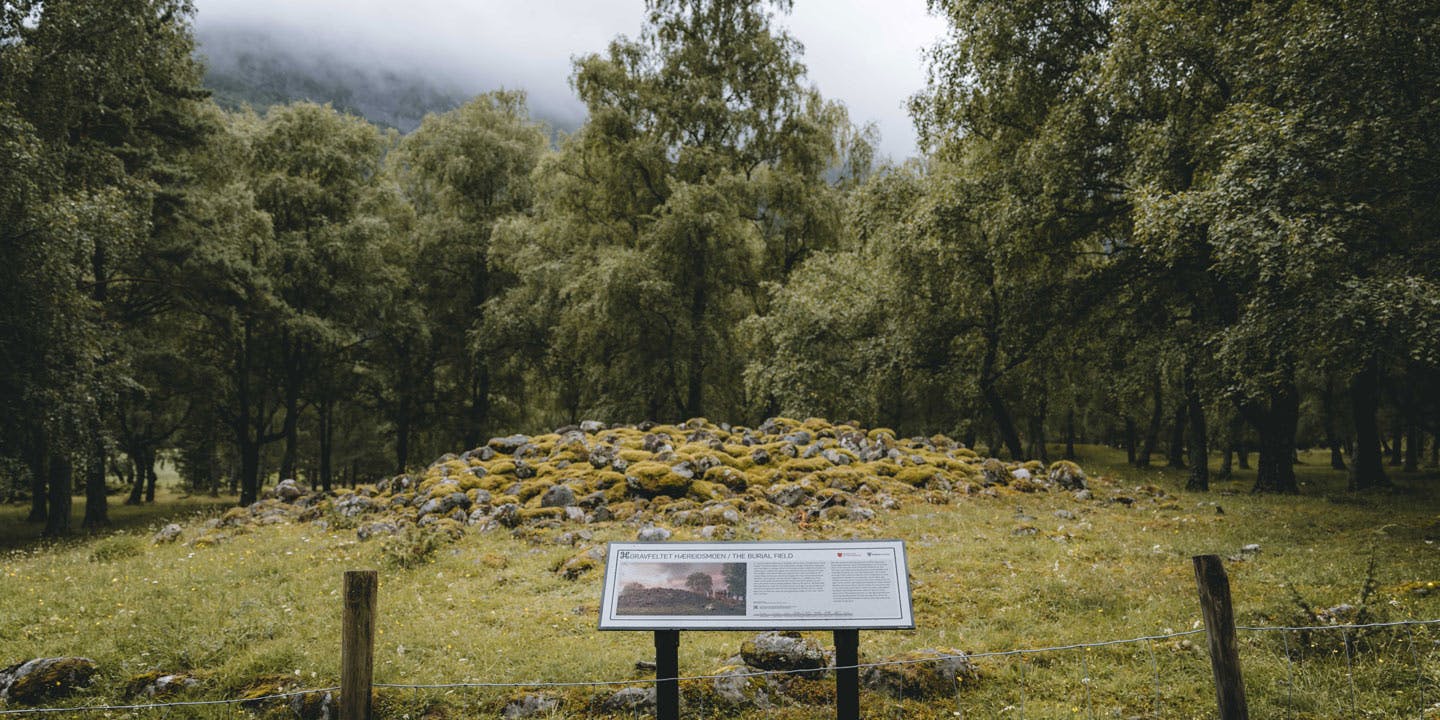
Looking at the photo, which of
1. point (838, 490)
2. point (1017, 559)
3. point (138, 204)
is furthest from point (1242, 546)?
point (138, 204)

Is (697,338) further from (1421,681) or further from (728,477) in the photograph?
(1421,681)

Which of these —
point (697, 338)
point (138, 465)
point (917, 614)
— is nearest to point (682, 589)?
point (917, 614)

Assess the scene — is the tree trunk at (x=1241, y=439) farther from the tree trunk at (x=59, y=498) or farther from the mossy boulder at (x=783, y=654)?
the tree trunk at (x=59, y=498)

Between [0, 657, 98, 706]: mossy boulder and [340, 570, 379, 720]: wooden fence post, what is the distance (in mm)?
4048

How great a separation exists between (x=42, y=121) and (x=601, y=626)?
21.5 metres

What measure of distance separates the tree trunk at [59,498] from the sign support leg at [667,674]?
22295 mm

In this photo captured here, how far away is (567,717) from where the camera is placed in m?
6.27

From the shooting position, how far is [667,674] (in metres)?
5.54

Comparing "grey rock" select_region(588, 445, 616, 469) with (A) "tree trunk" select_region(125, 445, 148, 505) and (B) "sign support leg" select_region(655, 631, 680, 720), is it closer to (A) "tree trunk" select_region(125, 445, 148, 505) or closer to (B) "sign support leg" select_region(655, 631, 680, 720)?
(B) "sign support leg" select_region(655, 631, 680, 720)

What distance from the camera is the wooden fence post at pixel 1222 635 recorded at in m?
4.96

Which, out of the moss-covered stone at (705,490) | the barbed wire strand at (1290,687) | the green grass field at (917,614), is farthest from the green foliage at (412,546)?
the barbed wire strand at (1290,687)

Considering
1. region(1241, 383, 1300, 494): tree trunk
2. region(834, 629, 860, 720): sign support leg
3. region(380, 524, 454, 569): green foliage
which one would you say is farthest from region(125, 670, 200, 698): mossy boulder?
region(1241, 383, 1300, 494): tree trunk

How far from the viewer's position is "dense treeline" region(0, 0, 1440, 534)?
1156cm

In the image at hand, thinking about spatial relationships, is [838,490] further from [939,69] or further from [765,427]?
[939,69]
